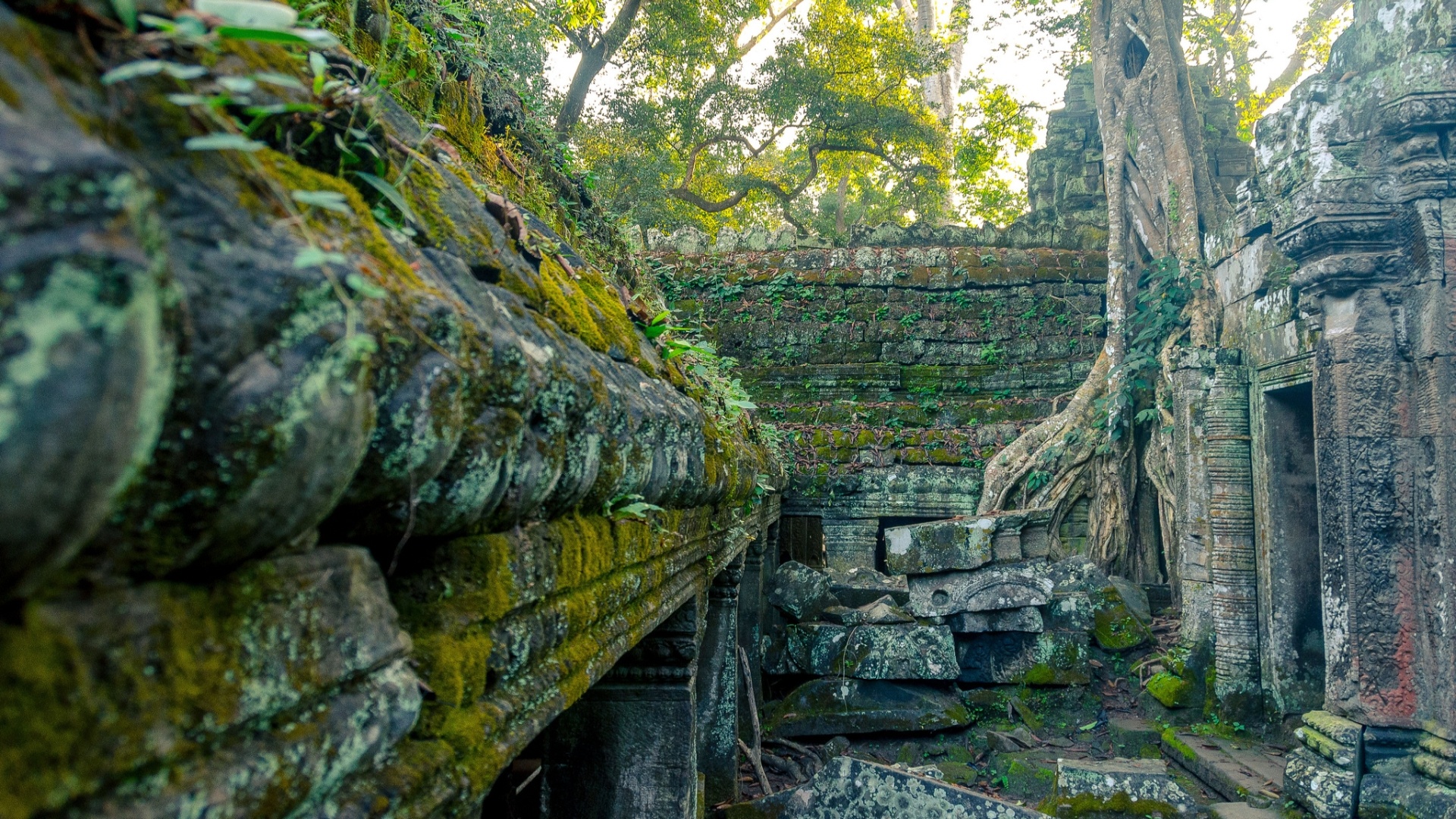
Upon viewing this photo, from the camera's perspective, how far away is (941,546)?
717 centimetres

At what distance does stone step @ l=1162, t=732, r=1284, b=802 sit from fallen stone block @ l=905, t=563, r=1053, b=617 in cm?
134

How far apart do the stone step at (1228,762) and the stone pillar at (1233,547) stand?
→ 1.50 feet

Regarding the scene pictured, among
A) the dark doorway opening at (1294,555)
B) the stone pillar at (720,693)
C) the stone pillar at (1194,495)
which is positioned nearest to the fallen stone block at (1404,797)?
the dark doorway opening at (1294,555)

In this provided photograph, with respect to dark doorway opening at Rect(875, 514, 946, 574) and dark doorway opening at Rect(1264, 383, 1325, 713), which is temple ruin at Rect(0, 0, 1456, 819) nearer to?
dark doorway opening at Rect(1264, 383, 1325, 713)

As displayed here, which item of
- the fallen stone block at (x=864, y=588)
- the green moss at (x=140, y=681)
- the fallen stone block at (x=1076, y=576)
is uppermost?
the green moss at (x=140, y=681)

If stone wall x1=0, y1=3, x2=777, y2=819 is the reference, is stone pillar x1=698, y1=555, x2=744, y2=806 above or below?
below

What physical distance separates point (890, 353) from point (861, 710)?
18.0 feet

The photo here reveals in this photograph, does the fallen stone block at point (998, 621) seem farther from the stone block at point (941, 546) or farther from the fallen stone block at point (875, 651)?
the stone block at point (941, 546)

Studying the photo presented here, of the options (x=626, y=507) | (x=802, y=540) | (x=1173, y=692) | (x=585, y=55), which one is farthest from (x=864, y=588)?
(x=626, y=507)

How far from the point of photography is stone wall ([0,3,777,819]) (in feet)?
1.45

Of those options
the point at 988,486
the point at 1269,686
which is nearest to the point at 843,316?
the point at 988,486

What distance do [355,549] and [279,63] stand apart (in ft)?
1.64

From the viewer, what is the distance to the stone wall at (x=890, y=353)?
9352 millimetres

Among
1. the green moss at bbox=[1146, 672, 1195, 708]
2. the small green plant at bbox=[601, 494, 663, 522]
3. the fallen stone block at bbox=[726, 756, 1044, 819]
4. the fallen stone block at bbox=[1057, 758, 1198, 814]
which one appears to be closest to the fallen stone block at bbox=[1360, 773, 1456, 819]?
the fallen stone block at bbox=[1057, 758, 1198, 814]
